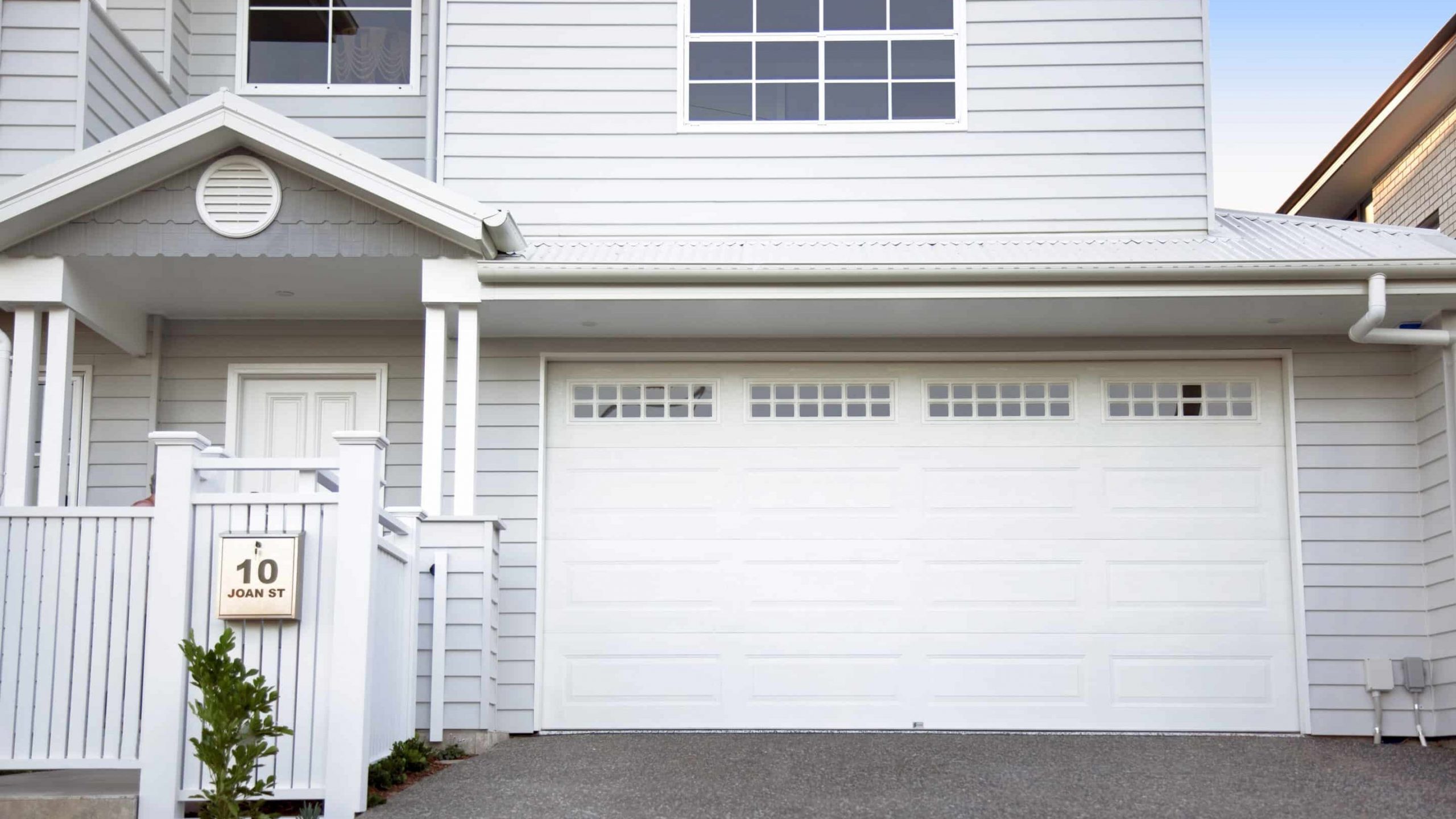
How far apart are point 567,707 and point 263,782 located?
11.7ft

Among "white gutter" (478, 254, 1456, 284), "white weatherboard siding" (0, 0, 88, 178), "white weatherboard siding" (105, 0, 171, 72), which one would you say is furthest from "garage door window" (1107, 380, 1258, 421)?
"white weatherboard siding" (105, 0, 171, 72)

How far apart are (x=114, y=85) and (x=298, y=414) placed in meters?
2.35

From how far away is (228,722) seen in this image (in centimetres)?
522

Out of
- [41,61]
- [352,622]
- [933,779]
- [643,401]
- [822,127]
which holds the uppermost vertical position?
[41,61]

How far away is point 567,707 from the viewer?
900 centimetres

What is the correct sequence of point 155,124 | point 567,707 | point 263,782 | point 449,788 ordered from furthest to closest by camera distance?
point 567,707, point 155,124, point 449,788, point 263,782

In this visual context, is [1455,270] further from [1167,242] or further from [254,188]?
[254,188]

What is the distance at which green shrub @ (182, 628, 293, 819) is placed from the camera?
17.1ft

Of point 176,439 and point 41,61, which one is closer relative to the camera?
point 176,439

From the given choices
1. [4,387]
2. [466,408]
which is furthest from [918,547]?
[4,387]

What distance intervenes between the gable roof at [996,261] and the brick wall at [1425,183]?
2.77m

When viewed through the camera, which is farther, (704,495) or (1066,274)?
(704,495)

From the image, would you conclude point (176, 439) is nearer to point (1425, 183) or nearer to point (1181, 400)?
point (1181, 400)

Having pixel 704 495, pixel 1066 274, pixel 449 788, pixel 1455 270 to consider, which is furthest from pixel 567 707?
pixel 1455 270
